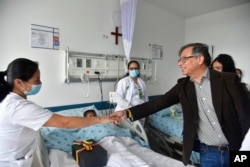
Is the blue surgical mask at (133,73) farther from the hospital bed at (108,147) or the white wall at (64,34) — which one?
the hospital bed at (108,147)

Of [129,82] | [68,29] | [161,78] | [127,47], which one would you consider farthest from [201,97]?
[161,78]

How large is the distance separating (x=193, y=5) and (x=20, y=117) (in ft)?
12.0

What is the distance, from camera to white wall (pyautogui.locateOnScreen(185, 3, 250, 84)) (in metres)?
3.74

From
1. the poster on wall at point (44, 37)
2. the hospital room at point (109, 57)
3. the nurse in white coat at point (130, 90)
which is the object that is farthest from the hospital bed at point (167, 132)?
the poster on wall at point (44, 37)

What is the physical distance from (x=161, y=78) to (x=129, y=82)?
4.86ft

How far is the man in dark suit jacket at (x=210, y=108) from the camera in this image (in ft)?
4.18

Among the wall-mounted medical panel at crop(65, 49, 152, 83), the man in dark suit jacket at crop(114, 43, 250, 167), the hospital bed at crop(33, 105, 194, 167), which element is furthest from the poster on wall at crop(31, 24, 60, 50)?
the man in dark suit jacket at crop(114, 43, 250, 167)

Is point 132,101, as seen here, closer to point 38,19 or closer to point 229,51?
point 38,19

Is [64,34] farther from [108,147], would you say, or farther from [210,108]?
[210,108]

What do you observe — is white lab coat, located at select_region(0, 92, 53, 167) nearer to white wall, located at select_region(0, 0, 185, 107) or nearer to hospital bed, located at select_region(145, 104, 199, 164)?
white wall, located at select_region(0, 0, 185, 107)

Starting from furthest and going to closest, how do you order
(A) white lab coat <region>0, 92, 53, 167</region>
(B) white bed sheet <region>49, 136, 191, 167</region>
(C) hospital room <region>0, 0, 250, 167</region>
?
(C) hospital room <region>0, 0, 250, 167</region> → (B) white bed sheet <region>49, 136, 191, 167</region> → (A) white lab coat <region>0, 92, 53, 167</region>

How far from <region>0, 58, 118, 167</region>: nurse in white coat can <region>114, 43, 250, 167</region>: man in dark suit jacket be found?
81 centimetres

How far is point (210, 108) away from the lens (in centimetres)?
135

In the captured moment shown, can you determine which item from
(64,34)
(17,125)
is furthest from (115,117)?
(64,34)
